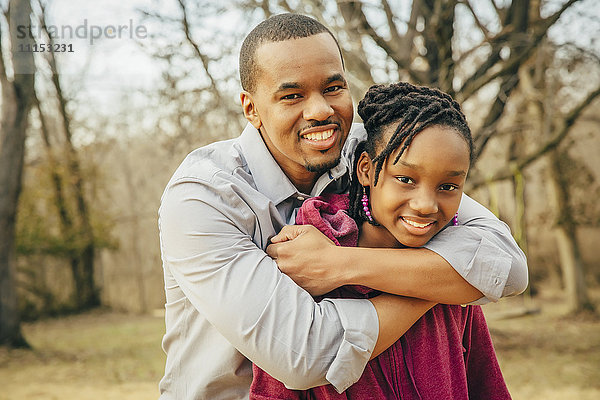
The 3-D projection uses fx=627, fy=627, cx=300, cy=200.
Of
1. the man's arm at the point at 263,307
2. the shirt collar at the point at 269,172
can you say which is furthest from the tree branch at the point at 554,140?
the man's arm at the point at 263,307

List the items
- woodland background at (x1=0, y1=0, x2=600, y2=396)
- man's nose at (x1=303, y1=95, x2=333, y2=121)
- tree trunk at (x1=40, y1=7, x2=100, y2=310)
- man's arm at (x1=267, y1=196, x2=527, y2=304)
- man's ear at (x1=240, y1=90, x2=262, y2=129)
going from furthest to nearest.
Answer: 1. tree trunk at (x1=40, y1=7, x2=100, y2=310)
2. woodland background at (x1=0, y1=0, x2=600, y2=396)
3. man's ear at (x1=240, y1=90, x2=262, y2=129)
4. man's nose at (x1=303, y1=95, x2=333, y2=121)
5. man's arm at (x1=267, y1=196, x2=527, y2=304)

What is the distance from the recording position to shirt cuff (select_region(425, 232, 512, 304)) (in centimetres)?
177

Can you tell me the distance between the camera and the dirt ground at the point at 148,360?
22.5ft

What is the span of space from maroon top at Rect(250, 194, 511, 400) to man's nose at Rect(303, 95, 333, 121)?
253mm

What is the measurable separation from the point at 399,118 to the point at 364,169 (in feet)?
0.68

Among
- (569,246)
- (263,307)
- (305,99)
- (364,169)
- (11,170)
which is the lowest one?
(569,246)

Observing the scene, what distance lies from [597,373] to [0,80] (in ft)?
26.9

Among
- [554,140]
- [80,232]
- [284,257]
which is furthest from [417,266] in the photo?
[80,232]

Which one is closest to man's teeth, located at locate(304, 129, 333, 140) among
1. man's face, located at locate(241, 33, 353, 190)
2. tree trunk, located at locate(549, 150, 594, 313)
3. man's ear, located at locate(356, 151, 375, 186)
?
man's face, located at locate(241, 33, 353, 190)

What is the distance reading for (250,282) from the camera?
1.62 metres

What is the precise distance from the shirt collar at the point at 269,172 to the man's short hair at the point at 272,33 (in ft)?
0.57

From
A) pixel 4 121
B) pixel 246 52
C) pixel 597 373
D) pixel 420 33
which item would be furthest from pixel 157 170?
pixel 246 52

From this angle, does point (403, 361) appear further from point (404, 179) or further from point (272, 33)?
point (272, 33)

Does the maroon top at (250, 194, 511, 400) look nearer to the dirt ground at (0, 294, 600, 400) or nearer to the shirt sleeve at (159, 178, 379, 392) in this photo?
the shirt sleeve at (159, 178, 379, 392)
